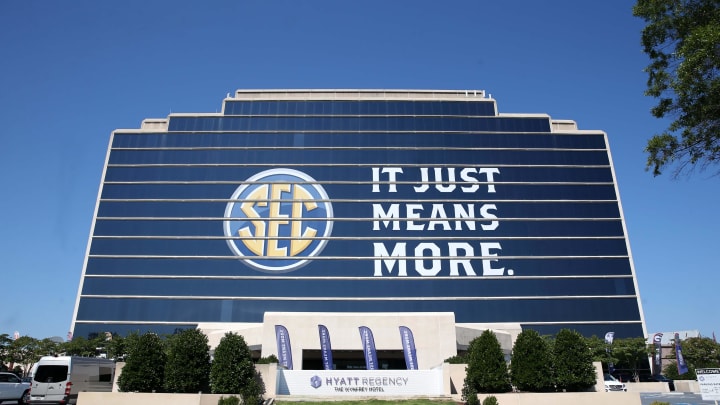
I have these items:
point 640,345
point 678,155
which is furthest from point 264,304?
point 678,155

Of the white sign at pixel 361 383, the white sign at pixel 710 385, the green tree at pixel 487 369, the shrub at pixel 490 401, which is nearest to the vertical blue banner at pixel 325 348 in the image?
the white sign at pixel 361 383

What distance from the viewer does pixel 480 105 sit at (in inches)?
3157

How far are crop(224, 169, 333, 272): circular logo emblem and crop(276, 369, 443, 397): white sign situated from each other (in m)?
40.3

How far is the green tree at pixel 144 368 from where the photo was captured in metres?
25.4

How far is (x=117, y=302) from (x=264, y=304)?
61.9ft

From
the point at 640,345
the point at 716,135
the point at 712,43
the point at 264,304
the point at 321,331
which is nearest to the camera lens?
the point at 712,43

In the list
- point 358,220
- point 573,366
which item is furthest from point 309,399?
point 358,220

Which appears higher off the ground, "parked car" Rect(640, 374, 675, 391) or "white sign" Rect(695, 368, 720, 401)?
"parked car" Rect(640, 374, 675, 391)

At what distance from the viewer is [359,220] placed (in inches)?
2844

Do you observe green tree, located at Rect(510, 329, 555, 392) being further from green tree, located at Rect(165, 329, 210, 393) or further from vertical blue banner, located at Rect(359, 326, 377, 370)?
vertical blue banner, located at Rect(359, 326, 377, 370)

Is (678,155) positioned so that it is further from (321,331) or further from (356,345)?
(356,345)

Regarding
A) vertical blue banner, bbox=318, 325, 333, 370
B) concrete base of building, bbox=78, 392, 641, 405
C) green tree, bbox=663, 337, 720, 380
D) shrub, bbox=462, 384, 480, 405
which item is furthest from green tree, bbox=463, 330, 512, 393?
green tree, bbox=663, 337, 720, 380

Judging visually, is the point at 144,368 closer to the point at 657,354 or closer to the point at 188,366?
the point at 188,366

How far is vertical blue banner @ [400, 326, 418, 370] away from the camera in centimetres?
4228
